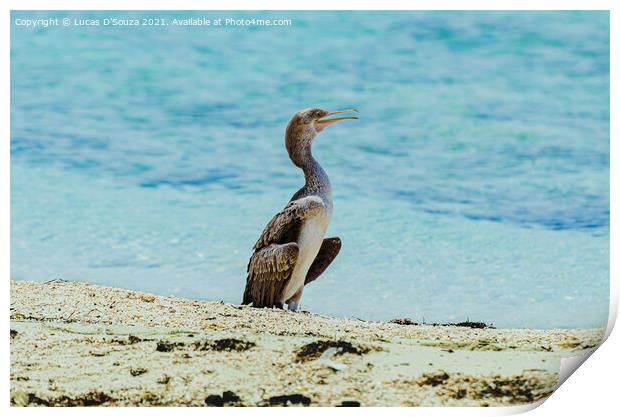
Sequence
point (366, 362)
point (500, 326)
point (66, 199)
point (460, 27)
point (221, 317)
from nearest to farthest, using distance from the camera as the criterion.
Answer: point (366, 362), point (221, 317), point (500, 326), point (66, 199), point (460, 27)

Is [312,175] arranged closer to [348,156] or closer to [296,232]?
[296,232]

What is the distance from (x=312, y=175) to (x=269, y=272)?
1.84ft

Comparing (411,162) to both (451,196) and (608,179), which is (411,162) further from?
(608,179)

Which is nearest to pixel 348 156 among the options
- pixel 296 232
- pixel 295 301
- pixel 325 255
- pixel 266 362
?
pixel 325 255

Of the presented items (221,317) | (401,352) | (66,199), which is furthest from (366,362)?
(66,199)

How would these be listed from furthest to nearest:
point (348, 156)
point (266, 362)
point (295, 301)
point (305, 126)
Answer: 1. point (348, 156)
2. point (295, 301)
3. point (305, 126)
4. point (266, 362)

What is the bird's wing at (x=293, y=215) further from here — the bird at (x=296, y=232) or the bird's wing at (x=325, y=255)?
the bird's wing at (x=325, y=255)

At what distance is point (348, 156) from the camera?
8.85 meters

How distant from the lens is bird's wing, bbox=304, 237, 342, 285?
6133 mm

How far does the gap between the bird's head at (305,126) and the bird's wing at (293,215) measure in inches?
11.9

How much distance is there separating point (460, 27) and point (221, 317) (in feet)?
11.3

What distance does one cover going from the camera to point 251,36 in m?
6.88

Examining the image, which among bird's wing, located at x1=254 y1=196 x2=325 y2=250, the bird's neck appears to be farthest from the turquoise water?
the bird's neck

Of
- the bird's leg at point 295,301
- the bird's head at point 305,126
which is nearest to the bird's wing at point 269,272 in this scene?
the bird's leg at point 295,301
